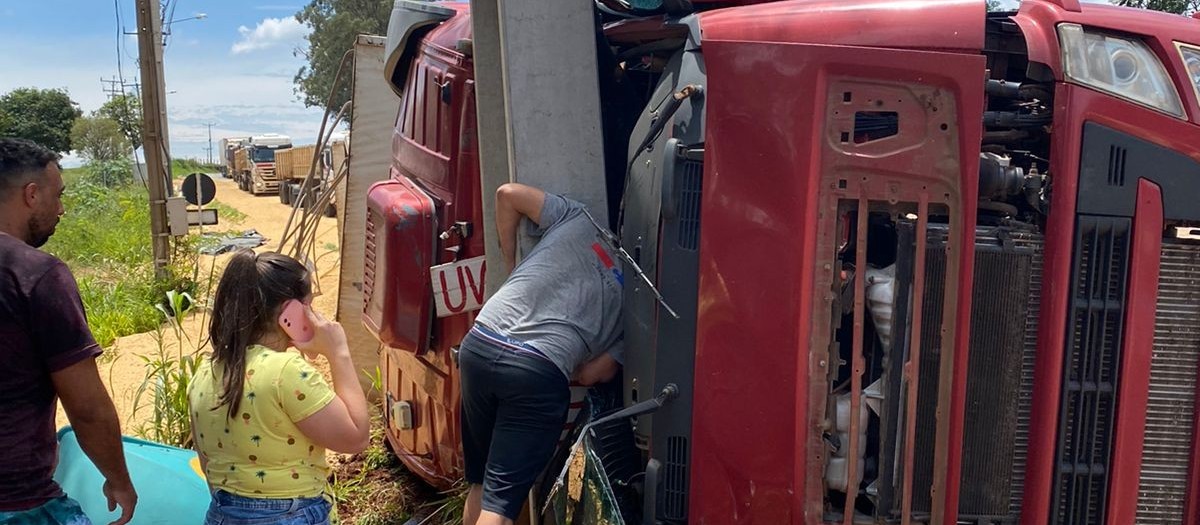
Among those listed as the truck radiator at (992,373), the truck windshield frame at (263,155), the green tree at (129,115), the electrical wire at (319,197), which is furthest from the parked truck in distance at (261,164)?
the truck radiator at (992,373)

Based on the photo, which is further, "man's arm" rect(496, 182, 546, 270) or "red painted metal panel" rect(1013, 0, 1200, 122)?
"man's arm" rect(496, 182, 546, 270)

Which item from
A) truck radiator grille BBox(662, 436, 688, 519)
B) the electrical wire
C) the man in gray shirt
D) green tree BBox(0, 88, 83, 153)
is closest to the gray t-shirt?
the man in gray shirt

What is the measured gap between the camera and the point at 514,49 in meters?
3.47

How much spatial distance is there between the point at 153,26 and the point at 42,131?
5510 cm

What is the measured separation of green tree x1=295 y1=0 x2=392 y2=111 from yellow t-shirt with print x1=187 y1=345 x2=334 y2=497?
42.2 meters

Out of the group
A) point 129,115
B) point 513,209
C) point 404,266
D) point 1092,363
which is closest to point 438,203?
point 404,266

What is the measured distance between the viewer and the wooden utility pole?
10.9 meters

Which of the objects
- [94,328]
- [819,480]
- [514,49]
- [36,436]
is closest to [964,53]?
[819,480]

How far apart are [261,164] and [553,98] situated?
36.7 m

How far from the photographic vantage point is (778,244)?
2.74 meters

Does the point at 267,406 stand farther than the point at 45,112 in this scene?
No

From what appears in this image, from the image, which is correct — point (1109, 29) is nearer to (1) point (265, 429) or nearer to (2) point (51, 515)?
(1) point (265, 429)

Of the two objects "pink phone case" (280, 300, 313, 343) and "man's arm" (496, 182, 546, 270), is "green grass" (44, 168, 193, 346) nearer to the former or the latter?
"man's arm" (496, 182, 546, 270)

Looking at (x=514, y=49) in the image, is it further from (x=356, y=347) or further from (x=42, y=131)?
(x=42, y=131)
